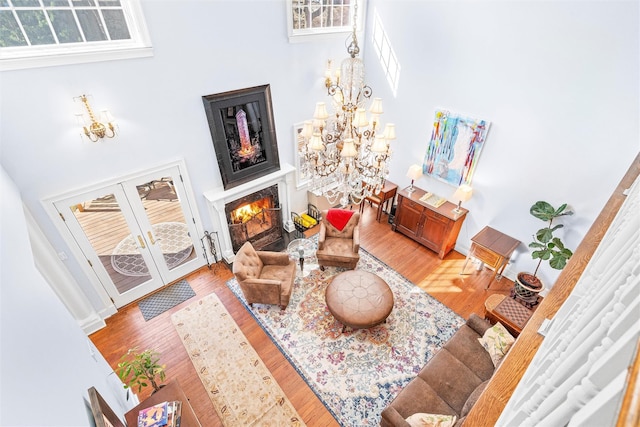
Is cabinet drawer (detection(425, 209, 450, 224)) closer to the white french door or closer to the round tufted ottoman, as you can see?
the round tufted ottoman

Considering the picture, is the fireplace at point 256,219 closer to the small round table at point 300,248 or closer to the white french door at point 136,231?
the small round table at point 300,248

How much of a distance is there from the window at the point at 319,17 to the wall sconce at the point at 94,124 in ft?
10.3

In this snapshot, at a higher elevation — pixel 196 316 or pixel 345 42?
pixel 345 42

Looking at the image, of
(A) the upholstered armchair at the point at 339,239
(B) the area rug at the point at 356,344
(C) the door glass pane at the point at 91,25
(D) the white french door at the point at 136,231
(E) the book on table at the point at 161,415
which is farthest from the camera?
(A) the upholstered armchair at the point at 339,239

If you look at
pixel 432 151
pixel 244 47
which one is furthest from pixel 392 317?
pixel 244 47

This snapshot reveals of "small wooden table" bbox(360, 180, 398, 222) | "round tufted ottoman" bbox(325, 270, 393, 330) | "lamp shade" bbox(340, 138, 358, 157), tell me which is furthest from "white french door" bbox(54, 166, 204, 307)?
"small wooden table" bbox(360, 180, 398, 222)

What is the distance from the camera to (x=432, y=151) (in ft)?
20.7

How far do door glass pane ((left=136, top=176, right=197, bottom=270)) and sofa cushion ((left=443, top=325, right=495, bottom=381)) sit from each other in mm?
4817

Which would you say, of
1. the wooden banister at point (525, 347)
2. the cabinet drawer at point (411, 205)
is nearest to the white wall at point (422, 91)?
the cabinet drawer at point (411, 205)

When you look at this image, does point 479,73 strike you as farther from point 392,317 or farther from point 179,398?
point 179,398

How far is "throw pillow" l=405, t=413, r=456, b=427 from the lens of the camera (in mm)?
3146

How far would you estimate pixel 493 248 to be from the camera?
18.4 feet

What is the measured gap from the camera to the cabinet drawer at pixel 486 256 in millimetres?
5645

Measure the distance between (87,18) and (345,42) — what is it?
419cm
